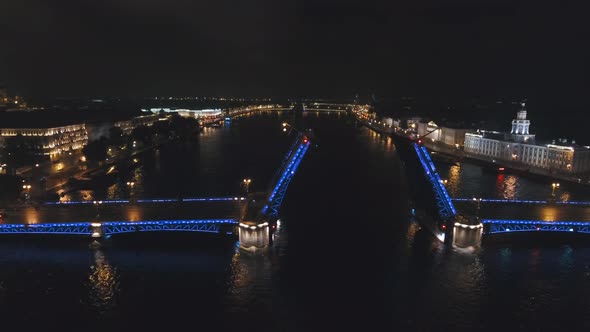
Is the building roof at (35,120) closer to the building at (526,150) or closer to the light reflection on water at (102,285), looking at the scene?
the light reflection on water at (102,285)

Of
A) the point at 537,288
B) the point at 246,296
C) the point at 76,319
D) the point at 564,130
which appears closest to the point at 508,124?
the point at 564,130

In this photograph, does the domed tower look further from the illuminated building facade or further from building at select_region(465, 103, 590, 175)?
the illuminated building facade

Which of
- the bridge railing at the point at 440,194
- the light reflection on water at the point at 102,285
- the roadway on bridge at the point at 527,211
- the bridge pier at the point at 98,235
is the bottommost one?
the light reflection on water at the point at 102,285

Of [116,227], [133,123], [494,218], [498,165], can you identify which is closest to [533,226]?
[494,218]

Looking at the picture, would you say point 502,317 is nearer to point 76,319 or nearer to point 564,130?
point 76,319

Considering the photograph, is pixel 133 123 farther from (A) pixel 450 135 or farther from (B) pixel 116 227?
(B) pixel 116 227

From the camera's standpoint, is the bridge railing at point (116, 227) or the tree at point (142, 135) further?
the tree at point (142, 135)

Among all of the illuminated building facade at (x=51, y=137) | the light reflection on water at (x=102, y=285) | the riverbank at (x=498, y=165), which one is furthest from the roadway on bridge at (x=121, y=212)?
the illuminated building facade at (x=51, y=137)
